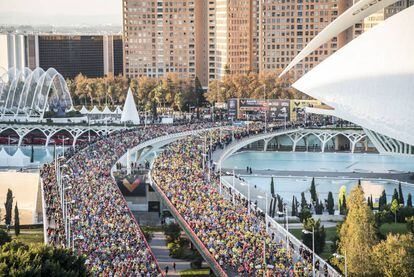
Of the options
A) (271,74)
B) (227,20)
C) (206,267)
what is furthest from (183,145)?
(227,20)

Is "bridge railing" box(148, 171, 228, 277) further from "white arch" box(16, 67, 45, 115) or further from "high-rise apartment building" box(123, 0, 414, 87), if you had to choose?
"high-rise apartment building" box(123, 0, 414, 87)

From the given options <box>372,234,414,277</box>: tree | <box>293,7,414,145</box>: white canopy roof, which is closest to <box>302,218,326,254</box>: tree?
<box>293,7,414,145</box>: white canopy roof

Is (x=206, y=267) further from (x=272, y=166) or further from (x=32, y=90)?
(x=32, y=90)

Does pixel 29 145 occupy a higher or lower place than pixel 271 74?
lower

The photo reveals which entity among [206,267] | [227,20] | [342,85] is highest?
[227,20]

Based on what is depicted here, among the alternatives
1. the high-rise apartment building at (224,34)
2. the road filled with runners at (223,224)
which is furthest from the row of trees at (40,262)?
the high-rise apartment building at (224,34)

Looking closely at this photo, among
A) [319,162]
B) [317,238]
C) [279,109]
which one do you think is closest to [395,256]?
[317,238]

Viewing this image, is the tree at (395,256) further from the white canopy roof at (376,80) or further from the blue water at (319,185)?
the blue water at (319,185)
